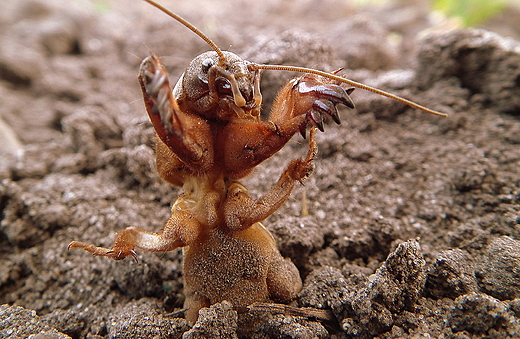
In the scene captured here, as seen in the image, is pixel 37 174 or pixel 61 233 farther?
pixel 37 174

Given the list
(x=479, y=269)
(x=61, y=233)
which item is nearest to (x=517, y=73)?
(x=479, y=269)

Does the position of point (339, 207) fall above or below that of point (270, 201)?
below

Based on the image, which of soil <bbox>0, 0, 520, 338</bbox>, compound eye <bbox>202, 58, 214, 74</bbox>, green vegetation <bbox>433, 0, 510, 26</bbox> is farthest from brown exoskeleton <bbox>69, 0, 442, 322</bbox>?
green vegetation <bbox>433, 0, 510, 26</bbox>

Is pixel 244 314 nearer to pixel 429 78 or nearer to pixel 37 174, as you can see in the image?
pixel 37 174

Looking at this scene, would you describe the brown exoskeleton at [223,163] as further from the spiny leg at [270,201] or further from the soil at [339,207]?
the soil at [339,207]

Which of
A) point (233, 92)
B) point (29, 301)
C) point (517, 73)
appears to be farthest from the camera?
point (517, 73)

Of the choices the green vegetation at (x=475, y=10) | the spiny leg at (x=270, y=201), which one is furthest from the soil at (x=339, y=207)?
the green vegetation at (x=475, y=10)

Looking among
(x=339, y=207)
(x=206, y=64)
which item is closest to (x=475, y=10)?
(x=339, y=207)

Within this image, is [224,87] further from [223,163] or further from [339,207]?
[339,207]
